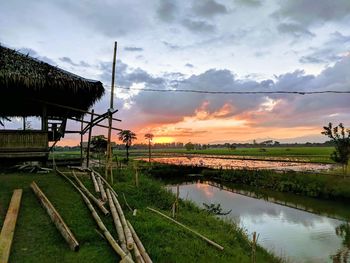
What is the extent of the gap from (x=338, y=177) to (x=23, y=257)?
23.0m

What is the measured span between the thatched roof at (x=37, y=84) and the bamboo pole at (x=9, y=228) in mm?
4534

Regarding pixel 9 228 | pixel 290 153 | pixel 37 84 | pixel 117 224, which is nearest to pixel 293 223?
pixel 117 224

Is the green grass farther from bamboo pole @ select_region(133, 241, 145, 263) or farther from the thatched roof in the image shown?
the thatched roof

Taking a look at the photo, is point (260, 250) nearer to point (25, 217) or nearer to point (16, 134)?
point (25, 217)

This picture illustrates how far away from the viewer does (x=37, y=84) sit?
12625 mm

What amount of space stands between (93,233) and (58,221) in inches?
34.1

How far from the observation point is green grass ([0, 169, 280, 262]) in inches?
262

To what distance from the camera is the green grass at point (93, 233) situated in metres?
6.64

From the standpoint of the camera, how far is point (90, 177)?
13.2 meters

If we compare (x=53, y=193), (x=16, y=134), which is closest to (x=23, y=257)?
(x=53, y=193)

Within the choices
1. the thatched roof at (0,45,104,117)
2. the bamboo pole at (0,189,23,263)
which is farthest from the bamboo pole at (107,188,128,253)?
the thatched roof at (0,45,104,117)

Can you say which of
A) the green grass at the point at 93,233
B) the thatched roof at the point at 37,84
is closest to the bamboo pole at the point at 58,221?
the green grass at the point at 93,233

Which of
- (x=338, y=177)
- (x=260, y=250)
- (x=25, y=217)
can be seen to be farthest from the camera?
(x=338, y=177)

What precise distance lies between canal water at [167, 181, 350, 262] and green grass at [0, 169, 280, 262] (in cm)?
298
